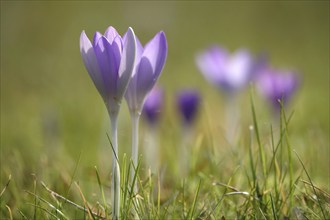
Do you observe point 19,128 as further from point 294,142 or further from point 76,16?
point 76,16

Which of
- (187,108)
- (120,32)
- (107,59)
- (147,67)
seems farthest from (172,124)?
(120,32)

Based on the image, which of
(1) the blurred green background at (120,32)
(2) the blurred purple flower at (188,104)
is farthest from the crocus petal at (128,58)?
(2) the blurred purple flower at (188,104)

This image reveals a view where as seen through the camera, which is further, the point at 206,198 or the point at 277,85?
the point at 277,85

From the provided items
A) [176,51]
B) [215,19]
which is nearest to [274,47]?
[176,51]

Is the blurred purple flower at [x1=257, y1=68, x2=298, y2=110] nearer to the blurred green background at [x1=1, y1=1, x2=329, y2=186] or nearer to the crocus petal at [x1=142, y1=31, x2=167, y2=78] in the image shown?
the blurred green background at [x1=1, y1=1, x2=329, y2=186]

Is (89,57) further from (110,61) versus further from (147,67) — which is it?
(147,67)

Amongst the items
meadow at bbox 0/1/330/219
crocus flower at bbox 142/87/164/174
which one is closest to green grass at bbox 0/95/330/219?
meadow at bbox 0/1/330/219
